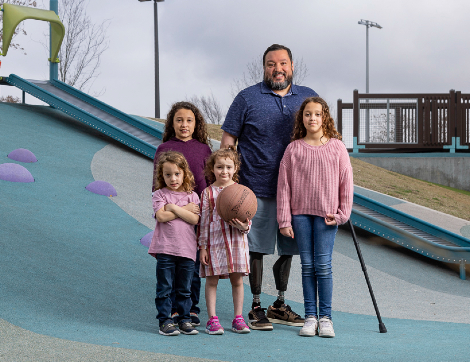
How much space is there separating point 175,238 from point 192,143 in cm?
87

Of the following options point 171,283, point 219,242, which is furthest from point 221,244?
point 171,283

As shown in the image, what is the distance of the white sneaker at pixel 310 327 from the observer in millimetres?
3922

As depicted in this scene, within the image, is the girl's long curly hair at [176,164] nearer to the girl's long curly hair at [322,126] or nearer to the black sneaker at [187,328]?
the girl's long curly hair at [322,126]

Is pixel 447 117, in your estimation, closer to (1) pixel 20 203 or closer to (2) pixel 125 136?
(2) pixel 125 136

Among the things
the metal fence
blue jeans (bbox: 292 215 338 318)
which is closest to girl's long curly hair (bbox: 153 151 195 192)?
blue jeans (bbox: 292 215 338 318)

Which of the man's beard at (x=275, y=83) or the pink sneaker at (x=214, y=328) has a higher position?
the man's beard at (x=275, y=83)

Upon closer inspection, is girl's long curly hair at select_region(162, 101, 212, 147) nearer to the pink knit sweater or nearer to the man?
the man

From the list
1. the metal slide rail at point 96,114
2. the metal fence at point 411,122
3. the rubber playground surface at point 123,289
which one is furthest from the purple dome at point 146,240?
the metal fence at point 411,122

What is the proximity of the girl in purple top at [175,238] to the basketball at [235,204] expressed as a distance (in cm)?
26

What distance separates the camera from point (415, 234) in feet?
27.5

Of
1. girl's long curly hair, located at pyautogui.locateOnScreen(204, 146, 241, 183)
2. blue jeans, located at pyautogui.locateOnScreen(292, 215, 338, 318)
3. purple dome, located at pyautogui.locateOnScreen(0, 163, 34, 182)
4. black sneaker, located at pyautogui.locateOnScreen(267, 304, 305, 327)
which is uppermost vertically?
girl's long curly hair, located at pyautogui.locateOnScreen(204, 146, 241, 183)

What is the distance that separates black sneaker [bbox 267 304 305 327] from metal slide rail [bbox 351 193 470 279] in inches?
169

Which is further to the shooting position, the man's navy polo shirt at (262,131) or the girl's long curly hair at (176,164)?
the man's navy polo shirt at (262,131)

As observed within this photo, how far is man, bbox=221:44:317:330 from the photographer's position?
4258 millimetres
